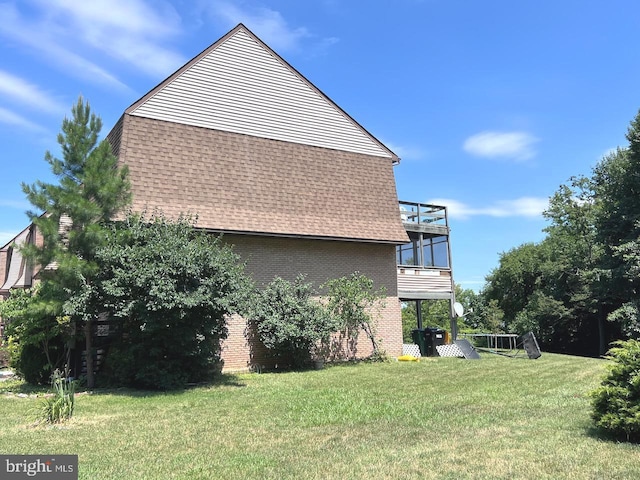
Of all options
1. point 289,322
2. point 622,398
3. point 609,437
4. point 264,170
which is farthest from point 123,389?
point 622,398

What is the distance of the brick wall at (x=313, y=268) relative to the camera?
16.2m

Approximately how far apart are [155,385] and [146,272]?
267cm

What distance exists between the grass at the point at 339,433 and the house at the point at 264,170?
18.6ft

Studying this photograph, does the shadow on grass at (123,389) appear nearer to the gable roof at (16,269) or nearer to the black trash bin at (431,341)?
the black trash bin at (431,341)

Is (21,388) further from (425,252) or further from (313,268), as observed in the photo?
(425,252)

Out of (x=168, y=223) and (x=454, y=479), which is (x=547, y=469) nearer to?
(x=454, y=479)

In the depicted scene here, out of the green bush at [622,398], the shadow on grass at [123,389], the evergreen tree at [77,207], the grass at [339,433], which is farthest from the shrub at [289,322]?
the green bush at [622,398]

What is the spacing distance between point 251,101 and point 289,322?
7550 millimetres

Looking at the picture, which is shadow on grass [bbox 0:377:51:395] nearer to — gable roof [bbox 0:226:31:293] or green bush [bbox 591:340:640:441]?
gable roof [bbox 0:226:31:293]

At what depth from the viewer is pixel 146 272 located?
1154 cm

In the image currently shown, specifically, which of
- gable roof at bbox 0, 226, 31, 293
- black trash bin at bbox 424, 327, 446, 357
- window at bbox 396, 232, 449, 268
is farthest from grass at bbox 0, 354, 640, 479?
gable roof at bbox 0, 226, 31, 293

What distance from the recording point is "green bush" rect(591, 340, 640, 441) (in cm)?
597

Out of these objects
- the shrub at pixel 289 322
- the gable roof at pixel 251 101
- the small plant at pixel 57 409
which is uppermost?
the gable roof at pixel 251 101

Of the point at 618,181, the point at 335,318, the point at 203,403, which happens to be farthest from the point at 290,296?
the point at 618,181
